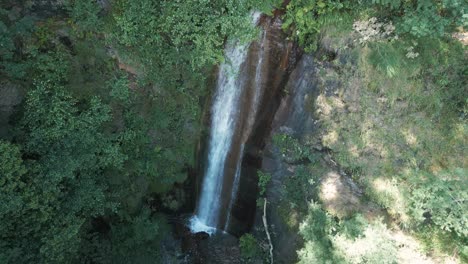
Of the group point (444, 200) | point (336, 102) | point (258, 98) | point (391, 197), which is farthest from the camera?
point (258, 98)

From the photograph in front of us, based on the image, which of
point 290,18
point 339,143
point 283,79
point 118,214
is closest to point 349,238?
point 339,143

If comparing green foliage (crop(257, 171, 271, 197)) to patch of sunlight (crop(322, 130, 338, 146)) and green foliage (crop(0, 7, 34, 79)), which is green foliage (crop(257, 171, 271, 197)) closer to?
patch of sunlight (crop(322, 130, 338, 146))

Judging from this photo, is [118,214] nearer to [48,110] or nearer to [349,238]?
[48,110]

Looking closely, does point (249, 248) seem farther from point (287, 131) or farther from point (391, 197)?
point (391, 197)

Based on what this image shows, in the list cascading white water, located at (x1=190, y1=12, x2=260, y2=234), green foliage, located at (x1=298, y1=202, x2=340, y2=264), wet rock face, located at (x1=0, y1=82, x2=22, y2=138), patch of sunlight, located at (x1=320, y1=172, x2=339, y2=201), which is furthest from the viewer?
cascading white water, located at (x1=190, y1=12, x2=260, y2=234)

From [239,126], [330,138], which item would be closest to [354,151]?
[330,138]

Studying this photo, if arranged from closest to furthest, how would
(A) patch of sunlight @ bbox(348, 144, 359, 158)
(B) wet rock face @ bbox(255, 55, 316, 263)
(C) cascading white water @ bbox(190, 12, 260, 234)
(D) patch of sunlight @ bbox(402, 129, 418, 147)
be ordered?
(D) patch of sunlight @ bbox(402, 129, 418, 147)
(A) patch of sunlight @ bbox(348, 144, 359, 158)
(B) wet rock face @ bbox(255, 55, 316, 263)
(C) cascading white water @ bbox(190, 12, 260, 234)

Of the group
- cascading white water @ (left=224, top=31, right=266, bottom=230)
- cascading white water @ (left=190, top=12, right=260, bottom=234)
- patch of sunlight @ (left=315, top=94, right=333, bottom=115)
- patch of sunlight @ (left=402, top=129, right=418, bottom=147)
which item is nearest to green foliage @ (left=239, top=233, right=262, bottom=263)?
cascading white water @ (left=224, top=31, right=266, bottom=230)
